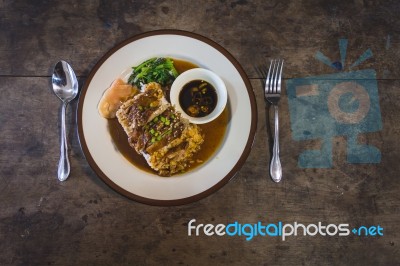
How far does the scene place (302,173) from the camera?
9.18 ft

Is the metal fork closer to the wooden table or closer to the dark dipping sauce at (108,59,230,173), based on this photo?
the wooden table

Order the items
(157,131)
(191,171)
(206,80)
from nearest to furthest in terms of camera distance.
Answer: (157,131), (191,171), (206,80)

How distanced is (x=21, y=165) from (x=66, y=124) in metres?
0.48

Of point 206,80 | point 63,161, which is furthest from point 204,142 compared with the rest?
point 63,161

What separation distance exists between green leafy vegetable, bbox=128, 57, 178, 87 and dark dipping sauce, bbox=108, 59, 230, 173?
395 mm

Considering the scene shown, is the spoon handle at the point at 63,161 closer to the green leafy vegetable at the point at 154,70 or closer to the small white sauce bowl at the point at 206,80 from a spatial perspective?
the green leafy vegetable at the point at 154,70

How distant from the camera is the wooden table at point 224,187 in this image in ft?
8.92

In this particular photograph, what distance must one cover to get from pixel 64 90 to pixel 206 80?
1131mm

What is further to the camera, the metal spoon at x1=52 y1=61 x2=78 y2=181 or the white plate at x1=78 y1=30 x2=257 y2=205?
the metal spoon at x1=52 y1=61 x2=78 y2=181

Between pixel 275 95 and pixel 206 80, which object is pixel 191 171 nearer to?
pixel 206 80

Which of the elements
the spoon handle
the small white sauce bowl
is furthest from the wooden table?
the small white sauce bowl

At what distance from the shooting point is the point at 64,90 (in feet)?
9.36

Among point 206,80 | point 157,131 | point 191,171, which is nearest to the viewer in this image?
point 157,131

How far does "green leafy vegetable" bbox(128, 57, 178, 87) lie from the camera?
283 cm
